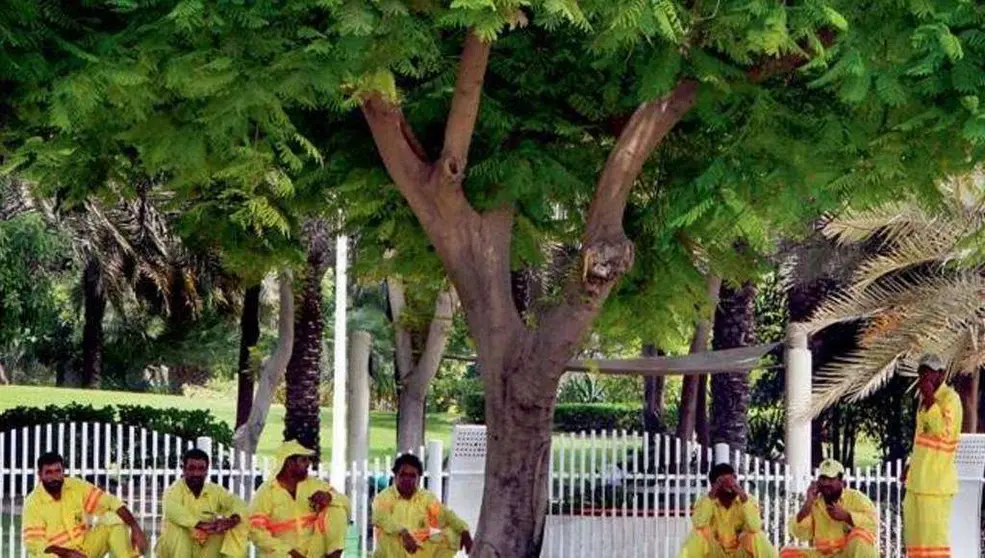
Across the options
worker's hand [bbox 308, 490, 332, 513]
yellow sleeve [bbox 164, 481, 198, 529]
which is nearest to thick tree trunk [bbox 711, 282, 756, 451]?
worker's hand [bbox 308, 490, 332, 513]

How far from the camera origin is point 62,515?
44.8 ft

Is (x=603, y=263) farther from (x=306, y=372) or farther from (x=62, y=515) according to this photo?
(x=306, y=372)

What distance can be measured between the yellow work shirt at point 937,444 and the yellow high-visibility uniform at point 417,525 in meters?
3.35

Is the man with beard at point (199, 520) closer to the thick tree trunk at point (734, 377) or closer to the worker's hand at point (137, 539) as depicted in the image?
the worker's hand at point (137, 539)

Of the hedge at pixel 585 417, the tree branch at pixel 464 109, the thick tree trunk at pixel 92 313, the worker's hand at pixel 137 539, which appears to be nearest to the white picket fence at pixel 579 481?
the worker's hand at pixel 137 539

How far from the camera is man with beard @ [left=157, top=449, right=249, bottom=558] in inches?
543

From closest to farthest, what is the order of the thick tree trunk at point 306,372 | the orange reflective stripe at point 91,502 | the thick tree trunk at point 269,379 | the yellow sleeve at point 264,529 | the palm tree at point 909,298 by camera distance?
the orange reflective stripe at point 91,502 < the yellow sleeve at point 264,529 < the palm tree at point 909,298 < the thick tree trunk at point 269,379 < the thick tree trunk at point 306,372

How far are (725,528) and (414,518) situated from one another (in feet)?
7.44

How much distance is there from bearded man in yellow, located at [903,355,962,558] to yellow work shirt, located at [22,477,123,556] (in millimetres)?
5712

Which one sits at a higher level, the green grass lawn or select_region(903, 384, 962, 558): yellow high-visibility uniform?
the green grass lawn

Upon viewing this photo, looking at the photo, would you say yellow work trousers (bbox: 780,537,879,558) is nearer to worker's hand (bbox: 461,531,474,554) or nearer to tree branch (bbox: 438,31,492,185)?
worker's hand (bbox: 461,531,474,554)

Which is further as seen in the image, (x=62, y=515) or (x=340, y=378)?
(x=340, y=378)

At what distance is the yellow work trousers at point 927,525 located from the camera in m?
14.4

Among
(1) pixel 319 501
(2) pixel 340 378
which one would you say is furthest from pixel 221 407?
(1) pixel 319 501
